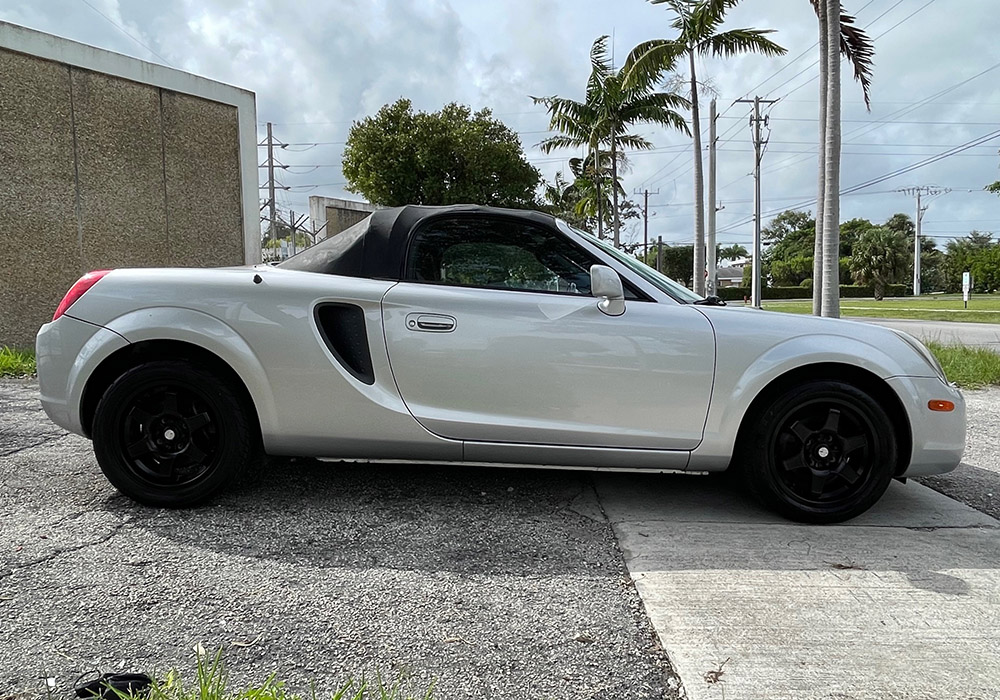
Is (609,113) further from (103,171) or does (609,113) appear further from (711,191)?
(103,171)

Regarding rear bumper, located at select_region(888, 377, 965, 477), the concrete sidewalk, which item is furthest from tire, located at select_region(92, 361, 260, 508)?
rear bumper, located at select_region(888, 377, 965, 477)

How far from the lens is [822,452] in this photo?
3.12m

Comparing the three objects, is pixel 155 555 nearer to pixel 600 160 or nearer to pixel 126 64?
pixel 126 64

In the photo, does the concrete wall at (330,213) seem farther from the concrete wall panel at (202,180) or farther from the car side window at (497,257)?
the car side window at (497,257)

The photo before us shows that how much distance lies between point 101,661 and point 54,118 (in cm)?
970

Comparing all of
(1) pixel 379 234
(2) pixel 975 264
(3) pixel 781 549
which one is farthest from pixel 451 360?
(2) pixel 975 264

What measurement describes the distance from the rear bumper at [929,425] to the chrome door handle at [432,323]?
2032 mm

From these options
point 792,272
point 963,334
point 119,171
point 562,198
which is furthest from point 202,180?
point 792,272

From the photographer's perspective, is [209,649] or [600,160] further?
[600,160]

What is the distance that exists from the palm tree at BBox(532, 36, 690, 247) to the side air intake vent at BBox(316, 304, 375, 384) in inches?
670

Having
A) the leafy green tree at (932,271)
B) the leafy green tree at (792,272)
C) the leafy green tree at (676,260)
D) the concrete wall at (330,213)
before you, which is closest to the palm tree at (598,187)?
the concrete wall at (330,213)

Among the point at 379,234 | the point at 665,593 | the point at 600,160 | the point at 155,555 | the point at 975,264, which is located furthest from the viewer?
the point at 975,264

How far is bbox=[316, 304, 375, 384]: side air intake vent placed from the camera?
3.10 metres

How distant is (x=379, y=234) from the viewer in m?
3.32
